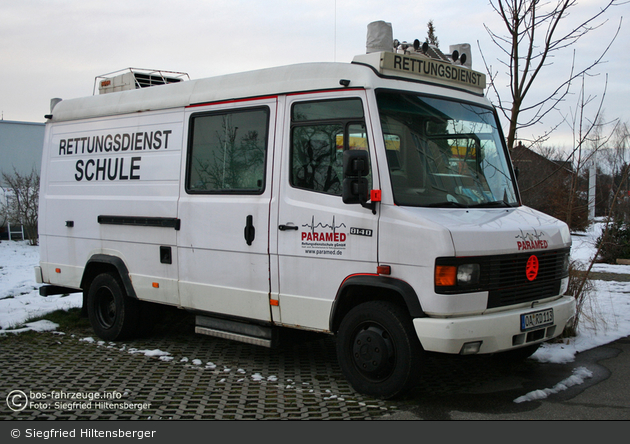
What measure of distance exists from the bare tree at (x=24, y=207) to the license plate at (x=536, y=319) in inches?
788

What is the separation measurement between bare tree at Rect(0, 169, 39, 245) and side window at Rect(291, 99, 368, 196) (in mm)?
18436

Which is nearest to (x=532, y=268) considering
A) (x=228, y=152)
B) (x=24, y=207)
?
(x=228, y=152)

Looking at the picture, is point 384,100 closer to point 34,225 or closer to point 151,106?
point 151,106

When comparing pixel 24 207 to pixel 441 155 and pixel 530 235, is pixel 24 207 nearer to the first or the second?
pixel 441 155

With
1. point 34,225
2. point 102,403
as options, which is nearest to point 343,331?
point 102,403

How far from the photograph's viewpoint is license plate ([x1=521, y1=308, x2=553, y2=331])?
511 centimetres

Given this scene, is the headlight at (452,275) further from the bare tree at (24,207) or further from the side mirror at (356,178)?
the bare tree at (24,207)

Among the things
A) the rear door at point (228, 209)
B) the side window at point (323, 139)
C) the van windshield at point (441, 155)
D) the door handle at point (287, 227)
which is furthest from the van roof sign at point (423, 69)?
the door handle at point (287, 227)

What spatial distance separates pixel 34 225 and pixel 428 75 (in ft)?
63.2

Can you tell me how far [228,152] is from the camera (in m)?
6.41

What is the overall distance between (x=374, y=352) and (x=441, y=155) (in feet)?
6.04

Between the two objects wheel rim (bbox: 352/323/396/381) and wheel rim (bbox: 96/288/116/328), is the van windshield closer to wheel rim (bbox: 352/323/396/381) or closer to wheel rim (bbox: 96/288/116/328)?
wheel rim (bbox: 352/323/396/381)

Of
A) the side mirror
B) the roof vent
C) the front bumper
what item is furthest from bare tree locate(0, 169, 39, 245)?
the front bumper

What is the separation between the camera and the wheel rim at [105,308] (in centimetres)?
775
